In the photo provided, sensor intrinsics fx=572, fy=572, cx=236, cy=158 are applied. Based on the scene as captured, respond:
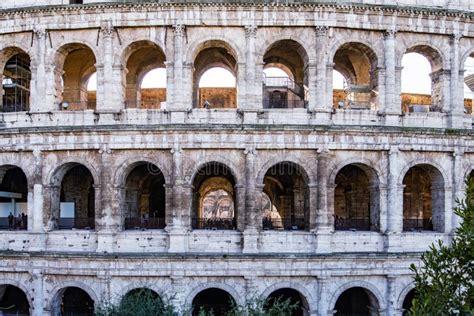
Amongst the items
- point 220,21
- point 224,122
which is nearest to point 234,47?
point 220,21

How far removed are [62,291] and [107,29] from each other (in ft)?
27.2

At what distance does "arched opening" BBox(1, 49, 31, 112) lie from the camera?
2027cm

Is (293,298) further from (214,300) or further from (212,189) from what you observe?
(212,189)

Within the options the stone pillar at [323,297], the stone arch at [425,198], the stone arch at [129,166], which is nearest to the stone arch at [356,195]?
the stone arch at [425,198]

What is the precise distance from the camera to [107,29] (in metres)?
17.8

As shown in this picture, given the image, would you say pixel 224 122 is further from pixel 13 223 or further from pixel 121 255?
pixel 13 223

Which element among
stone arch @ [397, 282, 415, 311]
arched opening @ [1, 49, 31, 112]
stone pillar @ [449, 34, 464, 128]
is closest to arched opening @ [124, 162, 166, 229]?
arched opening @ [1, 49, 31, 112]

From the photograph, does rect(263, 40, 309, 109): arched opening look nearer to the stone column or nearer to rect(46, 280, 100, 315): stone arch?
the stone column

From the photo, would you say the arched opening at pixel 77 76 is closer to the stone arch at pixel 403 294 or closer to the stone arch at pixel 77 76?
the stone arch at pixel 77 76

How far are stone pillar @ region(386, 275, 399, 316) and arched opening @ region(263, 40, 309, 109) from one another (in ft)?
20.7

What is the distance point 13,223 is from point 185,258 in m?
6.32

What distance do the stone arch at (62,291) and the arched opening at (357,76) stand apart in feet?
31.4

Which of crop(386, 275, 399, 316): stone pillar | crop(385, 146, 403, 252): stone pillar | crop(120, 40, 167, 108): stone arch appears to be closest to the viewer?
crop(386, 275, 399, 316): stone pillar

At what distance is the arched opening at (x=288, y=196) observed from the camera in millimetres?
18609
